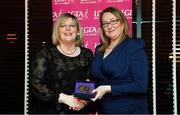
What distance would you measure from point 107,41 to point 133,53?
0.35m

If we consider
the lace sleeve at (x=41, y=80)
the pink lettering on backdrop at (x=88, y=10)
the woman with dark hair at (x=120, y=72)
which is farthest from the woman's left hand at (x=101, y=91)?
the pink lettering on backdrop at (x=88, y=10)

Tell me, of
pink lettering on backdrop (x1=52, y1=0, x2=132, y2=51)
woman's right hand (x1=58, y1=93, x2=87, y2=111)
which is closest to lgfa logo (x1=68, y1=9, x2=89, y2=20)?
pink lettering on backdrop (x1=52, y1=0, x2=132, y2=51)

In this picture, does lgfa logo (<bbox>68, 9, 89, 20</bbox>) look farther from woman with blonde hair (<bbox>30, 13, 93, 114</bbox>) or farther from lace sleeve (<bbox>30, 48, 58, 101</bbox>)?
lace sleeve (<bbox>30, 48, 58, 101</bbox>)

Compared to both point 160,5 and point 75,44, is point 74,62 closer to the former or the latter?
point 75,44

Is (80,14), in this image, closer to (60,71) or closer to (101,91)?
(60,71)

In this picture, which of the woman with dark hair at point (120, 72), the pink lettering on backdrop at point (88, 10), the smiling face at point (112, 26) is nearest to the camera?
the woman with dark hair at point (120, 72)

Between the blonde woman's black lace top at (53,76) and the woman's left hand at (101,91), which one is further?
the blonde woman's black lace top at (53,76)

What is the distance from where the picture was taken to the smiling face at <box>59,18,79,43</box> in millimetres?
3953

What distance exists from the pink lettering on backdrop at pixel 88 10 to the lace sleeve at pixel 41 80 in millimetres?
1513

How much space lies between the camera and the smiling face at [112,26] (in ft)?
12.4

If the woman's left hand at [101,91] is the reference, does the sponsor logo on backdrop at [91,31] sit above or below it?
above

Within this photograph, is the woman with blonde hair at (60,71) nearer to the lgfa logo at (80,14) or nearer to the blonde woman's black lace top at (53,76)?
the blonde woman's black lace top at (53,76)

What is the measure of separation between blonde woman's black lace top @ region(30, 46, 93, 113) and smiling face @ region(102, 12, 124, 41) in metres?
0.39
